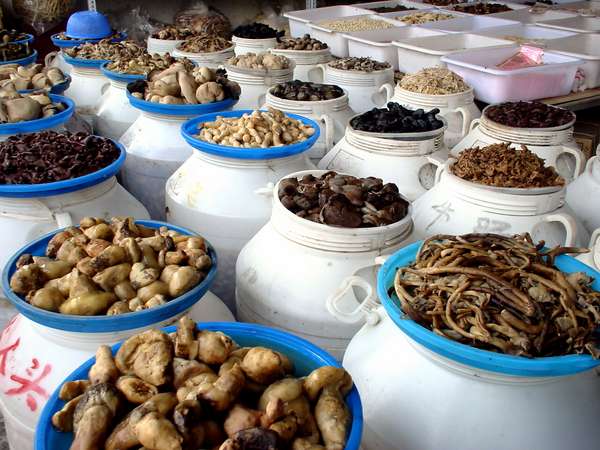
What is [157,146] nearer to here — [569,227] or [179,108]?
[179,108]

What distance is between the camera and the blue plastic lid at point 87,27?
11.8ft

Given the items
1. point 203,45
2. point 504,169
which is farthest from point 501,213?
point 203,45

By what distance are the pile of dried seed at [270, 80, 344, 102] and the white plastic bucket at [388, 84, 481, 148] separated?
297 mm

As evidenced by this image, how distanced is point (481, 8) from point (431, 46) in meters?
1.62

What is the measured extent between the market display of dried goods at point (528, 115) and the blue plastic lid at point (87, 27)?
258 centimetres

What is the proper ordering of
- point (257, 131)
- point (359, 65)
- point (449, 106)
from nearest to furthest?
1. point (257, 131)
2. point (449, 106)
3. point (359, 65)

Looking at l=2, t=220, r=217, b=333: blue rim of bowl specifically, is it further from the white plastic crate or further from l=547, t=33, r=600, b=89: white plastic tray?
l=547, t=33, r=600, b=89: white plastic tray

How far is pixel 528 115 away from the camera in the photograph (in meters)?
2.20

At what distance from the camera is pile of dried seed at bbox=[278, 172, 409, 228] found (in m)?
1.38

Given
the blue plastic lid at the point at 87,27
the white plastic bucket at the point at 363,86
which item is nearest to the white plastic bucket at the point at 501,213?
the white plastic bucket at the point at 363,86

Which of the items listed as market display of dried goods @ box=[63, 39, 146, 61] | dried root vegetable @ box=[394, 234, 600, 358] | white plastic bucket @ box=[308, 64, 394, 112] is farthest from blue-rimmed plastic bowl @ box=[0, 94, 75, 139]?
dried root vegetable @ box=[394, 234, 600, 358]

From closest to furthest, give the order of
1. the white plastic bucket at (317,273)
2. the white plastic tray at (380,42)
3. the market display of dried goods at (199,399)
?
the market display of dried goods at (199,399) → the white plastic bucket at (317,273) → the white plastic tray at (380,42)

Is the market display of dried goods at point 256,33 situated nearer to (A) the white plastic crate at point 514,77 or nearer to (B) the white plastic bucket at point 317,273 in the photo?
(A) the white plastic crate at point 514,77

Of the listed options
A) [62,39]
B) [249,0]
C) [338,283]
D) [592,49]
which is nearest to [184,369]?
[338,283]
